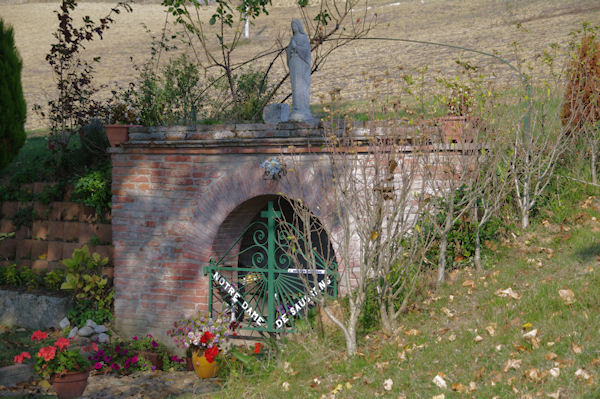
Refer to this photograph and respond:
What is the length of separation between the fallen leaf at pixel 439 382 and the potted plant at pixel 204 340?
313 centimetres

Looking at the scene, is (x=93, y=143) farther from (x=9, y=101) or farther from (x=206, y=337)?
(x=206, y=337)

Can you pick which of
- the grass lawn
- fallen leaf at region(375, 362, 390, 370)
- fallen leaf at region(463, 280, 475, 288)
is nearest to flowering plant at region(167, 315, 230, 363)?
the grass lawn

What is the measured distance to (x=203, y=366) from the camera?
22.1ft

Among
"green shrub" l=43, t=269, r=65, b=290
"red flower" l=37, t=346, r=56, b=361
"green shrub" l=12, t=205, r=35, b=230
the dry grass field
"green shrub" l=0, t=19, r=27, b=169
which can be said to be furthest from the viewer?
the dry grass field

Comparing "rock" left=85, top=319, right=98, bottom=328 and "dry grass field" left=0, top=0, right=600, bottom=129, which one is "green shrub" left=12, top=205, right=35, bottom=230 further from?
"dry grass field" left=0, top=0, right=600, bottom=129

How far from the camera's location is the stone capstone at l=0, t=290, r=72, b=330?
328 inches

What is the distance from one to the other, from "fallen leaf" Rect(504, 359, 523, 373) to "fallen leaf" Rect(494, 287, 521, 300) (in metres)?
1.20

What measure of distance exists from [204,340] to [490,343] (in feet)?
11.3

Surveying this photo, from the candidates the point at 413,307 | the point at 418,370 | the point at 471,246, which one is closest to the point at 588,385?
the point at 418,370

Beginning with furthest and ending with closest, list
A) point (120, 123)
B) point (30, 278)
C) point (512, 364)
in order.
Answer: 1. point (30, 278)
2. point (120, 123)
3. point (512, 364)

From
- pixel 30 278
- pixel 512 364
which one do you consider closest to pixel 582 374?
pixel 512 364

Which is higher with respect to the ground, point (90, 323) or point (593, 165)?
point (593, 165)

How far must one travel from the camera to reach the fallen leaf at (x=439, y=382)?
4.23 metres

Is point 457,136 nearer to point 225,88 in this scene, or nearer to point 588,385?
point 588,385
